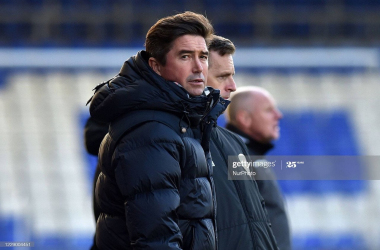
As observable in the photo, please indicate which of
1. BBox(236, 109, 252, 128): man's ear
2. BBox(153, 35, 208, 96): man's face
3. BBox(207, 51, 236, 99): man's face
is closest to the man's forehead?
BBox(153, 35, 208, 96): man's face

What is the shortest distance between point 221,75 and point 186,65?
65 centimetres

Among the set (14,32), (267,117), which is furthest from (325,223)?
(267,117)

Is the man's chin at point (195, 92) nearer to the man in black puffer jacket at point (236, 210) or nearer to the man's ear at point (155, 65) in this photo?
the man's ear at point (155, 65)

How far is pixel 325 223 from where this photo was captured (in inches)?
372

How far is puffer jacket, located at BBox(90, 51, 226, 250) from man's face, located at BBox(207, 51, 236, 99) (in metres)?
0.64

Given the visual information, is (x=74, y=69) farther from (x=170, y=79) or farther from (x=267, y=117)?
(x=170, y=79)

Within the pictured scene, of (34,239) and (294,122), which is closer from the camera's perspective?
(34,239)

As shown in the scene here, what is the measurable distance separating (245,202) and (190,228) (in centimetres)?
37

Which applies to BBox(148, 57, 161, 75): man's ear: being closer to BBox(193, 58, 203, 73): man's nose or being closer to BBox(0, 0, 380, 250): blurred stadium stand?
BBox(193, 58, 203, 73): man's nose

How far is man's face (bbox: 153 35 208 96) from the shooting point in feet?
6.07

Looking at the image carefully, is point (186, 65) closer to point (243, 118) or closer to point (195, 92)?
point (195, 92)

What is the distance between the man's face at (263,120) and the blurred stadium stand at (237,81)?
19.5 ft

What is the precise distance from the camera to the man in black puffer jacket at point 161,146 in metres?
1.62

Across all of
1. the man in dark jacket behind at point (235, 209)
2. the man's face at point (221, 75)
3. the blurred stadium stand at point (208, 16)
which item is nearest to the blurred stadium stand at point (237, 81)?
the blurred stadium stand at point (208, 16)
